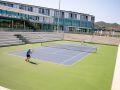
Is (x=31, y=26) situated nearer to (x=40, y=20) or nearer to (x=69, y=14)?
(x=40, y=20)

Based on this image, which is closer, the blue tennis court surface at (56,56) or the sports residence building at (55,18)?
the blue tennis court surface at (56,56)

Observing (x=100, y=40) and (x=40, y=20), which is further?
(x=40, y=20)

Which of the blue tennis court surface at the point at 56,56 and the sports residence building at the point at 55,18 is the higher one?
the sports residence building at the point at 55,18

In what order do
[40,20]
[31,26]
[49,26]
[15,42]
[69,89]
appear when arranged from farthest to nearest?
[49,26] → [40,20] → [31,26] → [15,42] → [69,89]

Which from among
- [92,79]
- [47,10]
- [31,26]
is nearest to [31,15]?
[31,26]

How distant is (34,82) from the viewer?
34.1 ft

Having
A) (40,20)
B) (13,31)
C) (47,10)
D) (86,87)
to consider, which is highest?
(47,10)

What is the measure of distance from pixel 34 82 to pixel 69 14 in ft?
238

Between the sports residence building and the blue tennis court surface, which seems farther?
the sports residence building

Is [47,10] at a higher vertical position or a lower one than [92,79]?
higher

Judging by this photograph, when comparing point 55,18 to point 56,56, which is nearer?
point 56,56

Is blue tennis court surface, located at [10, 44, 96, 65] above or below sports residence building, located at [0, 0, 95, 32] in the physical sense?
below

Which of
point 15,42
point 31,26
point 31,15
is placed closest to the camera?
point 15,42

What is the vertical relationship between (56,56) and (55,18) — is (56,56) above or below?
below
